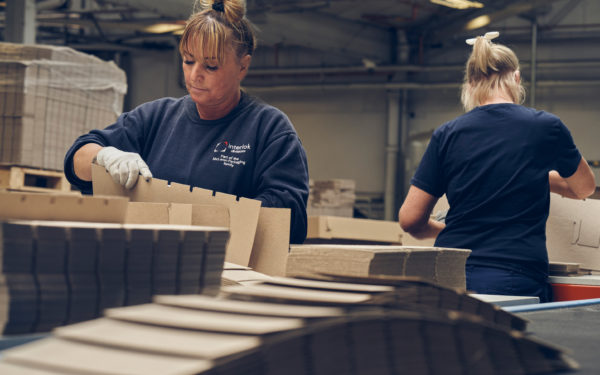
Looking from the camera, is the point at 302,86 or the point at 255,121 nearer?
the point at 255,121

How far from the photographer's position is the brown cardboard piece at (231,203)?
171 cm

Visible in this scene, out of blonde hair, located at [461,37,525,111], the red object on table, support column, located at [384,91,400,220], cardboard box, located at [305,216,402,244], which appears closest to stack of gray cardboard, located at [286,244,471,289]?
blonde hair, located at [461,37,525,111]

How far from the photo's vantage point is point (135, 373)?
0.65m

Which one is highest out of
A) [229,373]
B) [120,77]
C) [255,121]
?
[120,77]

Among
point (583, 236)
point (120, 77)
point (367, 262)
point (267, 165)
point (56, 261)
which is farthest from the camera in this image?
point (120, 77)

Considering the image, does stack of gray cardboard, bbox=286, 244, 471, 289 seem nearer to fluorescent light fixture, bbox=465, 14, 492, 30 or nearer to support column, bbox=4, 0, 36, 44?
support column, bbox=4, 0, 36, 44

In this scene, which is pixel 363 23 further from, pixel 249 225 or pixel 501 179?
pixel 249 225

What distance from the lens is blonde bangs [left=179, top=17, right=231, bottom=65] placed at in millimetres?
2023

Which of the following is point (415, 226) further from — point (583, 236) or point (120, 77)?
point (120, 77)

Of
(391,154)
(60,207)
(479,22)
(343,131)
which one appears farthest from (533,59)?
(60,207)

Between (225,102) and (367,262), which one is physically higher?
(225,102)

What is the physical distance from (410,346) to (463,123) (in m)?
1.70

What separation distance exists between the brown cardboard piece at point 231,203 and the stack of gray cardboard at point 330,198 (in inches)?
271

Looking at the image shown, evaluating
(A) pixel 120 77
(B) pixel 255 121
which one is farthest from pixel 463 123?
(A) pixel 120 77
